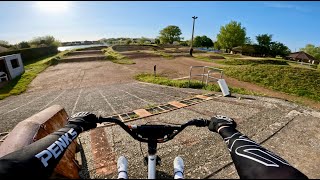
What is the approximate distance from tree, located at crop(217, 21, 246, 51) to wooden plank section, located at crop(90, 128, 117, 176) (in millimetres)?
56425

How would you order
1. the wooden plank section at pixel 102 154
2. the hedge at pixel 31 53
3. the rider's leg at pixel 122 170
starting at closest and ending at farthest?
the rider's leg at pixel 122 170 < the wooden plank section at pixel 102 154 < the hedge at pixel 31 53

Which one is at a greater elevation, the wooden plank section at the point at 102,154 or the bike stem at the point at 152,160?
the bike stem at the point at 152,160

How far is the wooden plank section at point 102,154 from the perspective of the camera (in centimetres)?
393

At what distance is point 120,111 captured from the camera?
8039mm

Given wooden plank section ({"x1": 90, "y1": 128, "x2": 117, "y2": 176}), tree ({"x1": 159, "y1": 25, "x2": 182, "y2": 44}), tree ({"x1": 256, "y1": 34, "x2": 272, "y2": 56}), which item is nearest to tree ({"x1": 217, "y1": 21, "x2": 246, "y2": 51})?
tree ({"x1": 256, "y1": 34, "x2": 272, "y2": 56})

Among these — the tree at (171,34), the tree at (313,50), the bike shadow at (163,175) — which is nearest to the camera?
the bike shadow at (163,175)

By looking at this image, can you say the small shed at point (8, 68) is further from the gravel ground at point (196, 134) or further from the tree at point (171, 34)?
the tree at point (171, 34)

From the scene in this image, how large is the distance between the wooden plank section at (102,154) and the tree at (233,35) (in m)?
56.4

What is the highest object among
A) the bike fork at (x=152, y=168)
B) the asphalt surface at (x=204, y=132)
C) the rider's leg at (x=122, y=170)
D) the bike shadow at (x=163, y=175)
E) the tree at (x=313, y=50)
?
the bike fork at (x=152, y=168)

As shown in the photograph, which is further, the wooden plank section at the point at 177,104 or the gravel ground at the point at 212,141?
the wooden plank section at the point at 177,104

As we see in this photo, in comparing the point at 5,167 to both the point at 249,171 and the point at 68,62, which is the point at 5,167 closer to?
the point at 249,171

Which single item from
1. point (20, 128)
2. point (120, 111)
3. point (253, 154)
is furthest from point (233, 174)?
point (120, 111)

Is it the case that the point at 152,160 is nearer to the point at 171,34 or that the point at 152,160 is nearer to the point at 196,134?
the point at 196,134

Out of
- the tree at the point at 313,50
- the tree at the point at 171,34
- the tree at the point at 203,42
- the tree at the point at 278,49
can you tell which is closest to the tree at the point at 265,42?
the tree at the point at 278,49
